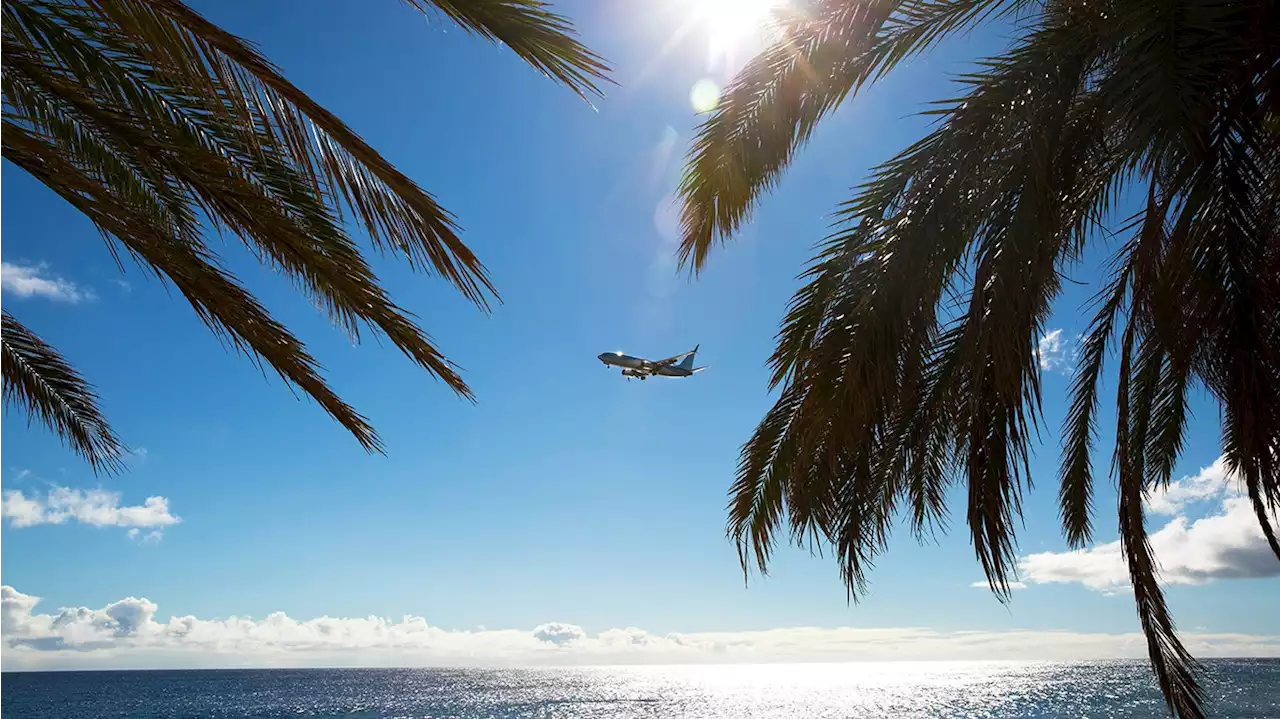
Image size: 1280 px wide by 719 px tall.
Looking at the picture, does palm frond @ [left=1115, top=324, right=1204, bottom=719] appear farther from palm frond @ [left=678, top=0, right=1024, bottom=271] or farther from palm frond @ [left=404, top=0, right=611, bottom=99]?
palm frond @ [left=404, top=0, right=611, bottom=99]

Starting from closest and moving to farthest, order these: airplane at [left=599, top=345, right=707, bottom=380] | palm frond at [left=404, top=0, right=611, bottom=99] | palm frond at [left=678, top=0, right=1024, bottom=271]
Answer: palm frond at [left=404, top=0, right=611, bottom=99] → palm frond at [left=678, top=0, right=1024, bottom=271] → airplane at [left=599, top=345, right=707, bottom=380]

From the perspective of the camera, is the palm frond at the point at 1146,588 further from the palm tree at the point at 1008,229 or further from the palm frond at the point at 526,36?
the palm frond at the point at 526,36

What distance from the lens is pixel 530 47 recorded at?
2650 millimetres

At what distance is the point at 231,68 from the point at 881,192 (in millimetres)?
3752

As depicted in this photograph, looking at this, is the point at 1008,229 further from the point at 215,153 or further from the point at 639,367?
the point at 639,367

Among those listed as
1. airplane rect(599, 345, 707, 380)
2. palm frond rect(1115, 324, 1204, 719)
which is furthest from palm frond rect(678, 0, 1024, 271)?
airplane rect(599, 345, 707, 380)

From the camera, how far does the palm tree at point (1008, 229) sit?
3.92m

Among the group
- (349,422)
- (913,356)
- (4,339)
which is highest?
(4,339)

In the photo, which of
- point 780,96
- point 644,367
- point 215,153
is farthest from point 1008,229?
point 644,367

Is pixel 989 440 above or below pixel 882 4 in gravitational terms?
below

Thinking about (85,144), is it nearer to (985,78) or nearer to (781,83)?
(781,83)

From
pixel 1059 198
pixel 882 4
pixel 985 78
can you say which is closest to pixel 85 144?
pixel 882 4

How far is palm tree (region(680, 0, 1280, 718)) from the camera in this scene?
3.92 meters

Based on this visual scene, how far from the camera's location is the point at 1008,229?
4.12 m
